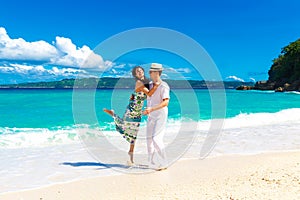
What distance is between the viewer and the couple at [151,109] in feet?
17.9

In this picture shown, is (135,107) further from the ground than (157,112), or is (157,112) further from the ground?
(135,107)

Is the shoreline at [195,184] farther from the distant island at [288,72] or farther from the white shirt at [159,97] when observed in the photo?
the distant island at [288,72]

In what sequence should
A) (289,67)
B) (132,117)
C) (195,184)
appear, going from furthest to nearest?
(289,67) → (132,117) → (195,184)

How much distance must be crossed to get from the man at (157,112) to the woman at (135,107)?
0.12 meters

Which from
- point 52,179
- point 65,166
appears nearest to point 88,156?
point 65,166

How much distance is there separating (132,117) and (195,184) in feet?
5.58

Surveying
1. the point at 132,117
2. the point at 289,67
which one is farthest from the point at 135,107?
the point at 289,67

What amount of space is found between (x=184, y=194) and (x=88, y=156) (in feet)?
13.0

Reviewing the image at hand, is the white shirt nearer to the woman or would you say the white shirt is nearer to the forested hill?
the woman

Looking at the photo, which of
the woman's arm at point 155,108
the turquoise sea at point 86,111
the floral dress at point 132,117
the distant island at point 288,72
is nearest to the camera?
the woman's arm at point 155,108

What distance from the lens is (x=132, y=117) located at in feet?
18.9

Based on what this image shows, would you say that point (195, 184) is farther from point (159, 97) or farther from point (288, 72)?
point (288, 72)

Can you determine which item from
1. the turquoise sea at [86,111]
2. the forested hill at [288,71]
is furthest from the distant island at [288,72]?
the turquoise sea at [86,111]

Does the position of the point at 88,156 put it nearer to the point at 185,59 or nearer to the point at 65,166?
the point at 65,166
